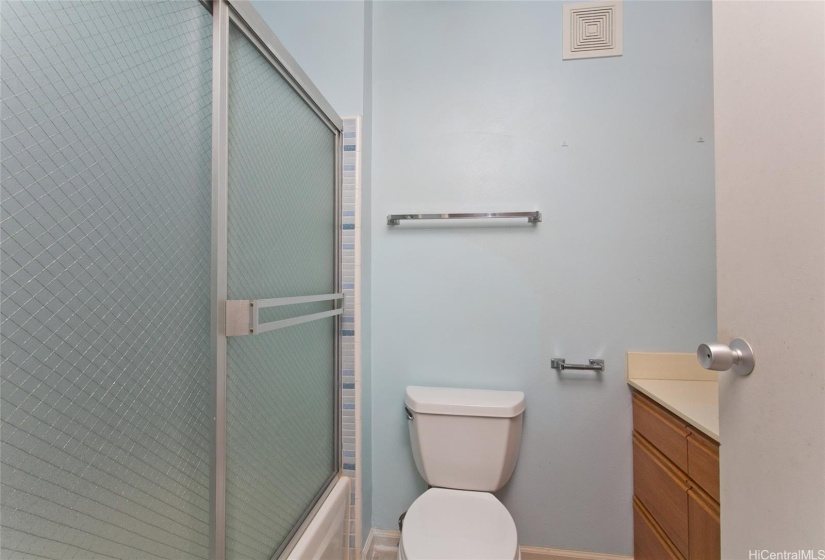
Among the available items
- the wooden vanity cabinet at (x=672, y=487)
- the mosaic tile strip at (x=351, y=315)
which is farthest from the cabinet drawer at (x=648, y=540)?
the mosaic tile strip at (x=351, y=315)

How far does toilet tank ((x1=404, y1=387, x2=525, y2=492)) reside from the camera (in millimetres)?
1314

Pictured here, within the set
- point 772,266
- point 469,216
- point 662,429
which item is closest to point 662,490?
point 662,429

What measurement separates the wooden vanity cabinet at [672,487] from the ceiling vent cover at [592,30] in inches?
55.8

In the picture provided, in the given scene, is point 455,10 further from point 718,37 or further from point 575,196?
point 718,37

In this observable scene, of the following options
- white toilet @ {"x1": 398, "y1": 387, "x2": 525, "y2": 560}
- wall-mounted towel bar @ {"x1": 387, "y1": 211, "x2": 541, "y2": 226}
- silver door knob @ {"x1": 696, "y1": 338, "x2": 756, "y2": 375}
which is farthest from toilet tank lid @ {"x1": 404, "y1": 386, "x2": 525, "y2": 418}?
silver door knob @ {"x1": 696, "y1": 338, "x2": 756, "y2": 375}

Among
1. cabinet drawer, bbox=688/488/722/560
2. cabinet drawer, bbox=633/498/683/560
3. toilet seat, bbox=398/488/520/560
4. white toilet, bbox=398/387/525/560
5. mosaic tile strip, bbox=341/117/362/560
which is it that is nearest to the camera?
cabinet drawer, bbox=688/488/722/560

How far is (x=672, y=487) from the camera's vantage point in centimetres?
110

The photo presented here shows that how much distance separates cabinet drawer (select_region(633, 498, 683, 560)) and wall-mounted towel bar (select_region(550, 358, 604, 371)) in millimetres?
530

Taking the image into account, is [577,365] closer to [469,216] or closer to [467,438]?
[467,438]

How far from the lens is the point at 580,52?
58.5 inches

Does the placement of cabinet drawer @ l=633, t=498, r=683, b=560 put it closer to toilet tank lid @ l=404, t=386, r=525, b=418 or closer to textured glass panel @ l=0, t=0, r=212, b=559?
toilet tank lid @ l=404, t=386, r=525, b=418

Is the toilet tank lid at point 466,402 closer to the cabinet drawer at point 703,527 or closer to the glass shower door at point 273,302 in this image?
the glass shower door at point 273,302

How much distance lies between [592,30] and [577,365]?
4.59 feet

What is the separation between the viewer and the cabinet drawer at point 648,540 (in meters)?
1.14
